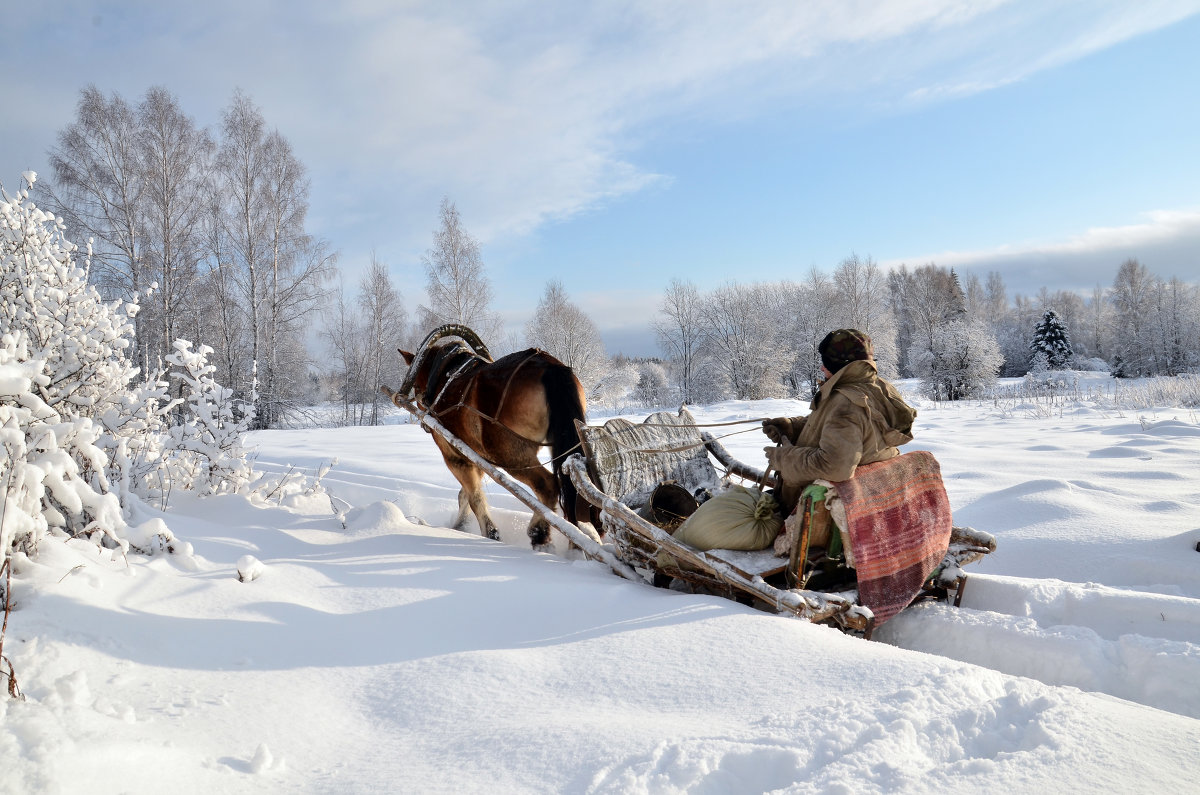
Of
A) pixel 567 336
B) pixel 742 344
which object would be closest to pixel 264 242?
pixel 567 336

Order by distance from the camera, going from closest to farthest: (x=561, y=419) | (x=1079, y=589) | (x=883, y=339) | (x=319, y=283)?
1. (x=1079, y=589)
2. (x=561, y=419)
3. (x=319, y=283)
4. (x=883, y=339)

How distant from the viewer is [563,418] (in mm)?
4660

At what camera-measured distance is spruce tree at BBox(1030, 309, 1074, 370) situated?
45875 mm

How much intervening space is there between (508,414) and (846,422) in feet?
9.05

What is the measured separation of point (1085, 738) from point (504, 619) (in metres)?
2.07

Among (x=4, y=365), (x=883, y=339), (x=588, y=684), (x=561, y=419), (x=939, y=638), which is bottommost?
(x=939, y=638)

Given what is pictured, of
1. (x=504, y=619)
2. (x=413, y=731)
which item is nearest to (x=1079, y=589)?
(x=504, y=619)

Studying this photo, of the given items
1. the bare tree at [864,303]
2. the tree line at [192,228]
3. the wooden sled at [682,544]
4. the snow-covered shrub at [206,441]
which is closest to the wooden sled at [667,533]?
the wooden sled at [682,544]

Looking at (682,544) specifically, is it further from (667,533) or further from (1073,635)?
(1073,635)

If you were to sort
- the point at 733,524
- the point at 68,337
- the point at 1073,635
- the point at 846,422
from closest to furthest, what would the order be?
the point at 1073,635
the point at 846,422
the point at 733,524
the point at 68,337

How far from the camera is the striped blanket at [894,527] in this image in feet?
9.45

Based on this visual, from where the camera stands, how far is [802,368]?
4188cm

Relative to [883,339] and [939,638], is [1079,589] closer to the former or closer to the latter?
[939,638]

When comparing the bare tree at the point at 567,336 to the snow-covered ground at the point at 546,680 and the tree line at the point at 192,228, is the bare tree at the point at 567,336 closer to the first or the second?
the tree line at the point at 192,228
